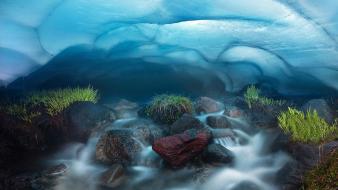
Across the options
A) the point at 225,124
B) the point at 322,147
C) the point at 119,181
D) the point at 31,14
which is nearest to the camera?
the point at 322,147

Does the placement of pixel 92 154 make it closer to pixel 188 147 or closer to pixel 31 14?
pixel 188 147

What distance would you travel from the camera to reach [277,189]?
5.66 m

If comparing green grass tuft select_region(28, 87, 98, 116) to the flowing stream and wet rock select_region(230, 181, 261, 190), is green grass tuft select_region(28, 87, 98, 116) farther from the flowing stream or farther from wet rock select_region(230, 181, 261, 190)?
wet rock select_region(230, 181, 261, 190)

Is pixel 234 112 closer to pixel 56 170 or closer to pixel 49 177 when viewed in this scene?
pixel 56 170

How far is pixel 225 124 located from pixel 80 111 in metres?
3.87

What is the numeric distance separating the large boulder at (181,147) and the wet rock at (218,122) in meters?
1.82

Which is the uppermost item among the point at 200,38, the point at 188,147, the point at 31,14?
the point at 31,14

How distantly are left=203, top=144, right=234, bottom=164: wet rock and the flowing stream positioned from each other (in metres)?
0.15

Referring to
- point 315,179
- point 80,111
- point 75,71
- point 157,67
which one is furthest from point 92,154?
point 315,179

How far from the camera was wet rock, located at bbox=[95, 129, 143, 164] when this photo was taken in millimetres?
6852

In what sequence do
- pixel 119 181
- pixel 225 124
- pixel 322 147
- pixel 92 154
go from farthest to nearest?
pixel 225 124 < pixel 92 154 < pixel 119 181 < pixel 322 147

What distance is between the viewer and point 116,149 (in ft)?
22.5

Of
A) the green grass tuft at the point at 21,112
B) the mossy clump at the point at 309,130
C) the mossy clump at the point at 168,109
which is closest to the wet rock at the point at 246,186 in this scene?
the mossy clump at the point at 309,130

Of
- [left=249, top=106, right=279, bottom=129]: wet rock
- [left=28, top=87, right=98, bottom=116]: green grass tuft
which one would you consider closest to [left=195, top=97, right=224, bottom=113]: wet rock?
[left=249, top=106, right=279, bottom=129]: wet rock
